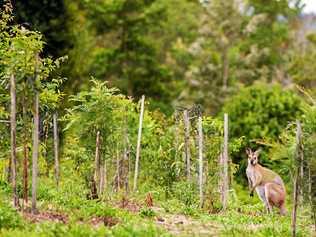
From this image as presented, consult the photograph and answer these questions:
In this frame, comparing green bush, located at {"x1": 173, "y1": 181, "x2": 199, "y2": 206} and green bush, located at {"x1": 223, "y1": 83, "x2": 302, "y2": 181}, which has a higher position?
green bush, located at {"x1": 223, "y1": 83, "x2": 302, "y2": 181}

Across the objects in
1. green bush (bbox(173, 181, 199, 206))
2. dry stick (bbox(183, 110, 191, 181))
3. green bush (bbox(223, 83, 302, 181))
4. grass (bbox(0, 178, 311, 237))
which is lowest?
grass (bbox(0, 178, 311, 237))

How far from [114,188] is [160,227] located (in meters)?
6.51

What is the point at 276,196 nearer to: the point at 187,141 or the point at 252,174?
the point at 252,174

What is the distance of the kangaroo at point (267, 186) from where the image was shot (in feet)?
59.8

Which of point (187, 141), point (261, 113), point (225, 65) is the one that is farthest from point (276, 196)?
point (225, 65)

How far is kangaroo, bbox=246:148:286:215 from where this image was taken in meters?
18.2

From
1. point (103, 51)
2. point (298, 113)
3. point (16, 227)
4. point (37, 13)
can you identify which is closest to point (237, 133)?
point (298, 113)

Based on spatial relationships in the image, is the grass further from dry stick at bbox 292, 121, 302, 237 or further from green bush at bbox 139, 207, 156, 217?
dry stick at bbox 292, 121, 302, 237

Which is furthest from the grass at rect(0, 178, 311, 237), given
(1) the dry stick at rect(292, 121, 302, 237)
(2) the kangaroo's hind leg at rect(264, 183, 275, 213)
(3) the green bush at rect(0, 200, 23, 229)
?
(1) the dry stick at rect(292, 121, 302, 237)

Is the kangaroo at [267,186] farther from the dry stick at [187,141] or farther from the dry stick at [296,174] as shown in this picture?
the dry stick at [296,174]

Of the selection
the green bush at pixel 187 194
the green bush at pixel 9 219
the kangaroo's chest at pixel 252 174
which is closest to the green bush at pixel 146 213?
the green bush at pixel 187 194

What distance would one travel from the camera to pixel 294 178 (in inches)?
551

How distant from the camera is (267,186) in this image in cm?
1820

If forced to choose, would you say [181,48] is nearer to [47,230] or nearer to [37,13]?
[37,13]
